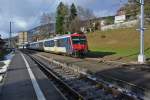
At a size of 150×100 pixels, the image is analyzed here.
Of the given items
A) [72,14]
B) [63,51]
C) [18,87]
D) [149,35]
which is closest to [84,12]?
[72,14]

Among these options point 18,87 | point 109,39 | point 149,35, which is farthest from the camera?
point 109,39

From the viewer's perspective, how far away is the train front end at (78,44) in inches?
1821

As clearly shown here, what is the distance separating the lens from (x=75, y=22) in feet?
425

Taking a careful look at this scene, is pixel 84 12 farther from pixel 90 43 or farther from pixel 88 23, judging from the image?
pixel 90 43

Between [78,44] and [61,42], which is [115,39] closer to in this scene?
[61,42]

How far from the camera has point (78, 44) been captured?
46.6 m

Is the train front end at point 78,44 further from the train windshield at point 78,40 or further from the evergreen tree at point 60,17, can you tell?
the evergreen tree at point 60,17

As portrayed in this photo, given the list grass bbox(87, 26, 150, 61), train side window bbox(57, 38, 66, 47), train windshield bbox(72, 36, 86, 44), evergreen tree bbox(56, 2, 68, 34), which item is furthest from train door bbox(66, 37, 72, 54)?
evergreen tree bbox(56, 2, 68, 34)

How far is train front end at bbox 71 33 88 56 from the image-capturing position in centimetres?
4625

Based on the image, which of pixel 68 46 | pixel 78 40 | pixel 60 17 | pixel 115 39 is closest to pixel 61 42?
pixel 68 46

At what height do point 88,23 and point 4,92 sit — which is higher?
point 88,23

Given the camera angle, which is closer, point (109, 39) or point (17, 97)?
point (17, 97)

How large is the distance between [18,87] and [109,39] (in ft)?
231

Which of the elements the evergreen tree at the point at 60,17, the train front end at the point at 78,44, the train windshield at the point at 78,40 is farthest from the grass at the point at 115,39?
the evergreen tree at the point at 60,17
